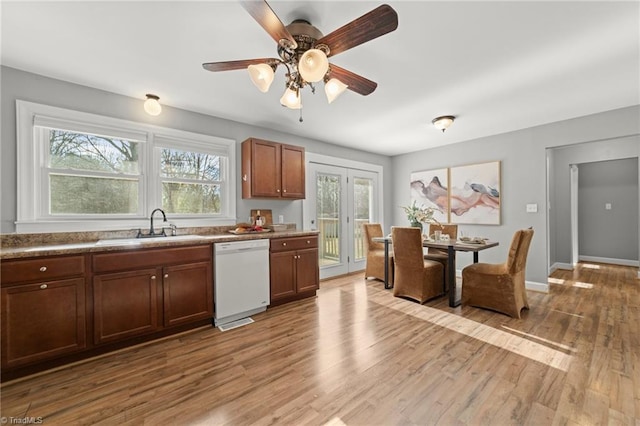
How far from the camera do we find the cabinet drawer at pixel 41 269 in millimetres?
1803

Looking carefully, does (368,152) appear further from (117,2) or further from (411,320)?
(117,2)

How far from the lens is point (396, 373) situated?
1.90m

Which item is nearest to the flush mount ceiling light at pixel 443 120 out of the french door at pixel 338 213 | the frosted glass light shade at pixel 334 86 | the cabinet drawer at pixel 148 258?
the french door at pixel 338 213

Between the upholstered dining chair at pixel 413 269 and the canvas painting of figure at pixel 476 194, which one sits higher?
the canvas painting of figure at pixel 476 194

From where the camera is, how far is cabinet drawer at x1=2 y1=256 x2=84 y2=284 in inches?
71.0

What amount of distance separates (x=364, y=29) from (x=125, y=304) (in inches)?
108

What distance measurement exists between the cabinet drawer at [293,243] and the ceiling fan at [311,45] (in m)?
1.75

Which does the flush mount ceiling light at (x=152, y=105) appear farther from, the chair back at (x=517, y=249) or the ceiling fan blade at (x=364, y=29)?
the chair back at (x=517, y=249)

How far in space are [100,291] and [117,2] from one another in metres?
2.07

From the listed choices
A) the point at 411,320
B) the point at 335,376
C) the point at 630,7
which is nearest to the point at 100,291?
the point at 335,376

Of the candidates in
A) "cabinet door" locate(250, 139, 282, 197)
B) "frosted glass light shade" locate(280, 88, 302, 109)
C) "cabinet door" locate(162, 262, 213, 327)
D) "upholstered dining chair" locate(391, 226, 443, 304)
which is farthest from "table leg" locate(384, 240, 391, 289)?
"frosted glass light shade" locate(280, 88, 302, 109)

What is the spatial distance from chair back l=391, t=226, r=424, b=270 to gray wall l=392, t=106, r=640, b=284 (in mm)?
1780

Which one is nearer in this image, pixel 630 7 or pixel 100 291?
pixel 630 7

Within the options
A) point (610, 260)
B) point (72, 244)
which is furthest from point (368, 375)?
point (610, 260)
